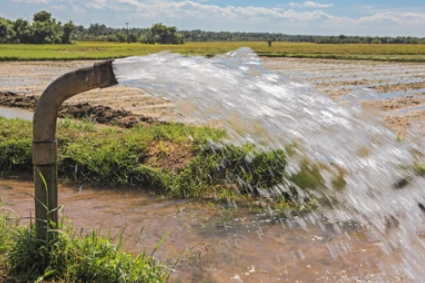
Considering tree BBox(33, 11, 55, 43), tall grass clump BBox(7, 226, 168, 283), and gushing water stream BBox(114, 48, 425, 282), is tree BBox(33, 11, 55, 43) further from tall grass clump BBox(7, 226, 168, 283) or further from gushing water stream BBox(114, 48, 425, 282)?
tall grass clump BBox(7, 226, 168, 283)

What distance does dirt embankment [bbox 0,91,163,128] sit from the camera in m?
7.82

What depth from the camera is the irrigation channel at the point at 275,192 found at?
10.2ft

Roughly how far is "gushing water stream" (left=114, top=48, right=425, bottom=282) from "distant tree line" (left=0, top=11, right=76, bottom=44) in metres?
47.8

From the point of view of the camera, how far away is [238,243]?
143 inches

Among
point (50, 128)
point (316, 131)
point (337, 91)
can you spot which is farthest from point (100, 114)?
point (337, 91)

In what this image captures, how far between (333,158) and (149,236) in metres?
1.76

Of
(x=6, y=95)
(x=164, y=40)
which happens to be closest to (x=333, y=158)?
(x=6, y=95)

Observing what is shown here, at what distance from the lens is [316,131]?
406cm

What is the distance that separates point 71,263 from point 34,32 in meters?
52.1

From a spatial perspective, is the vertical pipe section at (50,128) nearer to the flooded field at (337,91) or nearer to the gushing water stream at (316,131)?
the gushing water stream at (316,131)

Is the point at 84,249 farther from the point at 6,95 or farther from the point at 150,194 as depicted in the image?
the point at 6,95

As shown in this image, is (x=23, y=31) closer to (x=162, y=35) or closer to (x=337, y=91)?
(x=162, y=35)

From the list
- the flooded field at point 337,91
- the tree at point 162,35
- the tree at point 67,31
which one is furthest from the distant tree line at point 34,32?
the flooded field at point 337,91

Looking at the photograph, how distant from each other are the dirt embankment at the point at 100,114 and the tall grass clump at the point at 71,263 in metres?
4.66
